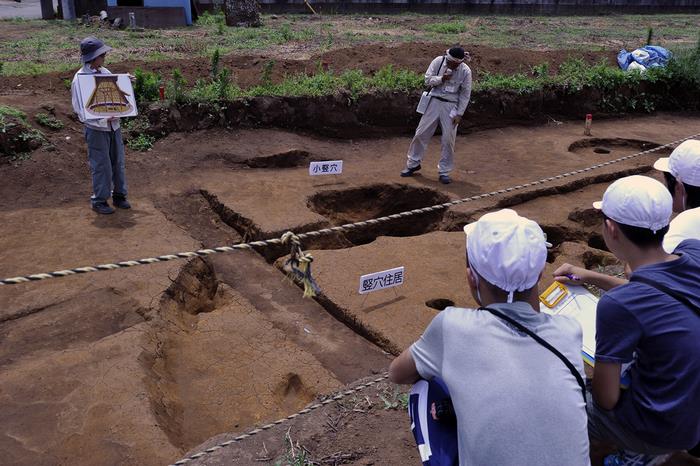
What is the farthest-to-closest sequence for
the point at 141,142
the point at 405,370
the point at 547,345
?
the point at 141,142
the point at 405,370
the point at 547,345

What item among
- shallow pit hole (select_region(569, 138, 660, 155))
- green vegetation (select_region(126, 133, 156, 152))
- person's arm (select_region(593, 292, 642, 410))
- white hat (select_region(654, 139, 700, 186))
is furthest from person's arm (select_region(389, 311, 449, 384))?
shallow pit hole (select_region(569, 138, 660, 155))

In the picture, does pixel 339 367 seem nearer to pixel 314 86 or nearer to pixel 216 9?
pixel 314 86

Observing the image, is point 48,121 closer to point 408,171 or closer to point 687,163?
point 408,171

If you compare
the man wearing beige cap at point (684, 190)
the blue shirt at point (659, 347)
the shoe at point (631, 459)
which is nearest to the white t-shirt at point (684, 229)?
the man wearing beige cap at point (684, 190)

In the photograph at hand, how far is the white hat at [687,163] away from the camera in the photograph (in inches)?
134

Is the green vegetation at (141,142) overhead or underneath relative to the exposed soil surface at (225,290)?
overhead

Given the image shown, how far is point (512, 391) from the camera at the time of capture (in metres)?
2.00

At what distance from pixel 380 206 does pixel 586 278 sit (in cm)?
538

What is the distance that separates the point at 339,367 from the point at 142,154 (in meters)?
5.16

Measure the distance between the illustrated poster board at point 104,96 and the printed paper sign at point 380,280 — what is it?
3410mm

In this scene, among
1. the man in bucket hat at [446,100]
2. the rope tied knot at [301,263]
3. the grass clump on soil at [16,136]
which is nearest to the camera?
the rope tied knot at [301,263]

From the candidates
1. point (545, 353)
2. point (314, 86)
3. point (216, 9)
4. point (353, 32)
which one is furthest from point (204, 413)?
point (216, 9)

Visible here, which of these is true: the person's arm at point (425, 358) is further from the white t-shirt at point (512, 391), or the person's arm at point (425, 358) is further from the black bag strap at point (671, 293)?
the black bag strap at point (671, 293)

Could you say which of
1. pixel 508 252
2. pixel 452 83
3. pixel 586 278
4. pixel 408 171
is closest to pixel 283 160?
pixel 408 171
